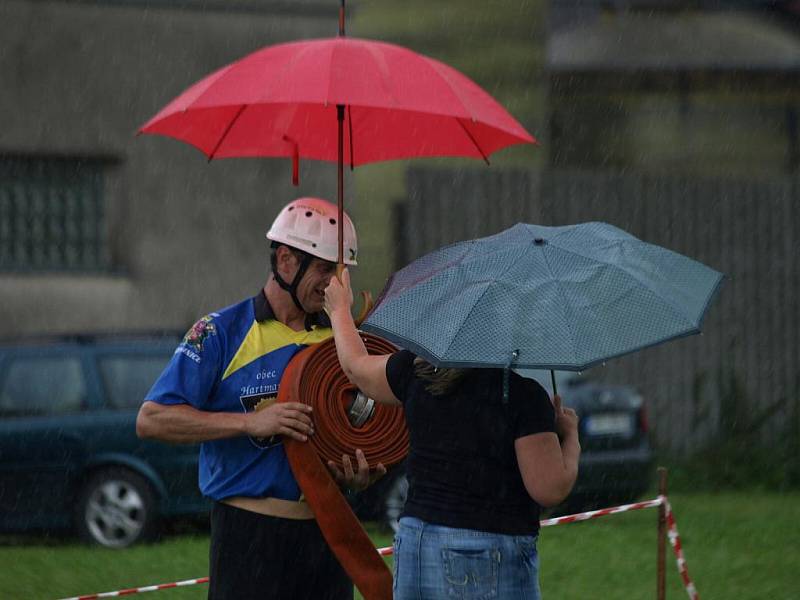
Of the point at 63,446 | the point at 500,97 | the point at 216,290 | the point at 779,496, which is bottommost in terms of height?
the point at 779,496

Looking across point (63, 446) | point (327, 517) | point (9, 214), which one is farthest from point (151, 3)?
point (327, 517)

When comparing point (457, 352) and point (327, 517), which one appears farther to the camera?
point (327, 517)

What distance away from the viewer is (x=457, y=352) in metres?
3.85

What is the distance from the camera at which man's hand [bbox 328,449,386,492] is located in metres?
4.69

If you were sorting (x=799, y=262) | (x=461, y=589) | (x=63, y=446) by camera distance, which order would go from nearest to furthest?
(x=461, y=589), (x=63, y=446), (x=799, y=262)

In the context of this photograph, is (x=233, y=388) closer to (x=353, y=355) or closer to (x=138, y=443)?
(x=353, y=355)

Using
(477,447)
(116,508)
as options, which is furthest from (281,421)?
(116,508)

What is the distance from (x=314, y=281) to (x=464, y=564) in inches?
46.0

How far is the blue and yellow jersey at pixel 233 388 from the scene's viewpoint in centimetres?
466

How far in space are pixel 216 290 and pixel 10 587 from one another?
6.85 meters

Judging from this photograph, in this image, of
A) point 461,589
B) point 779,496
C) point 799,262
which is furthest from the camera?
point 799,262

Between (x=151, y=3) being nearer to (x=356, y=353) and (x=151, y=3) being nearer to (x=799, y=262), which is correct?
(x=799, y=262)

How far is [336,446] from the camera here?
15.5 ft

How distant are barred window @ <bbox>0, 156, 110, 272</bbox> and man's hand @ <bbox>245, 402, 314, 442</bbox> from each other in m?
10.8
